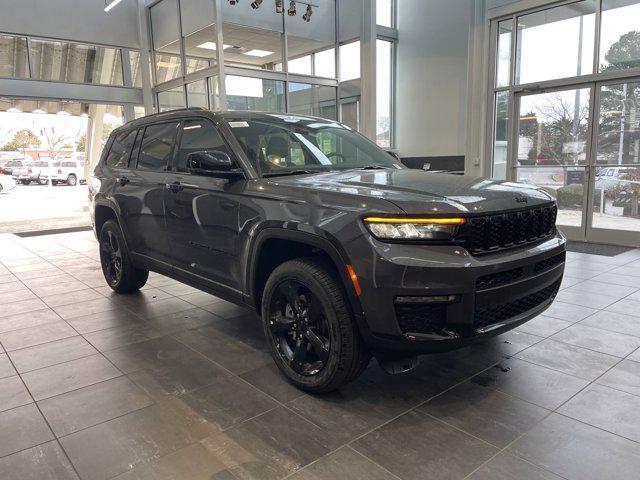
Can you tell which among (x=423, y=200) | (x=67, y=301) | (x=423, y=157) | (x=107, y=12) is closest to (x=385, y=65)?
(x=423, y=157)

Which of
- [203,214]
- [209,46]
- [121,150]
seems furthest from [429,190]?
[209,46]

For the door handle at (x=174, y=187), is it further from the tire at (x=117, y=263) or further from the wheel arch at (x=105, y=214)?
the tire at (x=117, y=263)

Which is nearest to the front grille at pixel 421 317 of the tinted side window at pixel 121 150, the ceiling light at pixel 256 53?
the tinted side window at pixel 121 150

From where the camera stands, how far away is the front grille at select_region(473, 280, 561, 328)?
7.80ft

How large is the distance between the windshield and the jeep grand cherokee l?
0.5 inches

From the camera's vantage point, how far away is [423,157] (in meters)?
12.0

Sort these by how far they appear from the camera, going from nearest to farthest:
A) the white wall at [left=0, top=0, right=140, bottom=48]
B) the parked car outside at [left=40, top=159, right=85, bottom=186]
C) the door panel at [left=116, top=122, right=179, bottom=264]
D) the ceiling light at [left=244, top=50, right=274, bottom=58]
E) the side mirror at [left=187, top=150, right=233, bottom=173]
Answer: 1. the side mirror at [left=187, top=150, right=233, bottom=173]
2. the door panel at [left=116, top=122, right=179, bottom=264]
3. the white wall at [left=0, top=0, right=140, bottom=48]
4. the ceiling light at [left=244, top=50, right=274, bottom=58]
5. the parked car outside at [left=40, top=159, right=85, bottom=186]

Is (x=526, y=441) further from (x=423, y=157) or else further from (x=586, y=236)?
(x=423, y=157)

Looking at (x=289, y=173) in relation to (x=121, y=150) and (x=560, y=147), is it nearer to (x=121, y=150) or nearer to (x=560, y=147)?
(x=121, y=150)

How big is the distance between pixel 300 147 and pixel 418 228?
1.39 m

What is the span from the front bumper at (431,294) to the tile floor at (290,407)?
1.55ft

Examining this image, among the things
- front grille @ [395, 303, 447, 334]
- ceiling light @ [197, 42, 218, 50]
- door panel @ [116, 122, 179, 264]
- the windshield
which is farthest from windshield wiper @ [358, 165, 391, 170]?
ceiling light @ [197, 42, 218, 50]

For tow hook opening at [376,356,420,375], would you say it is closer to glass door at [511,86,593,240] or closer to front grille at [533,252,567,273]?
front grille at [533,252,567,273]

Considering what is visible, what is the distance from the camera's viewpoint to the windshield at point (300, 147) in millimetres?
3209
